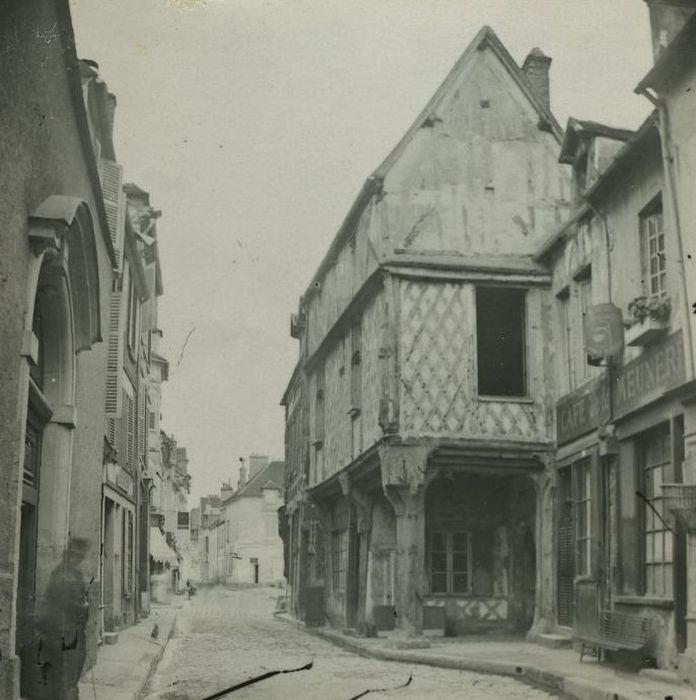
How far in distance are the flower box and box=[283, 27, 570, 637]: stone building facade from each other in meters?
4.56

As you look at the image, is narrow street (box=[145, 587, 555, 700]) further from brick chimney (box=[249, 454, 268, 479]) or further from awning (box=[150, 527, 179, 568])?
brick chimney (box=[249, 454, 268, 479])

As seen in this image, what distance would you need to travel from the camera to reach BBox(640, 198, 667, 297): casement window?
11039 mm

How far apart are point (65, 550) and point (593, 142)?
8.43 m

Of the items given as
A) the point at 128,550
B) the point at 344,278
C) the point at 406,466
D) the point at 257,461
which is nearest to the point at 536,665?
the point at 406,466

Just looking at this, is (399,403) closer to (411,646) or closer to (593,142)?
(411,646)

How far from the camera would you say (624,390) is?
11.6 meters

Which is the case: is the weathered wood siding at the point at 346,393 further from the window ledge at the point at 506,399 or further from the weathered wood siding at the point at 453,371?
the window ledge at the point at 506,399

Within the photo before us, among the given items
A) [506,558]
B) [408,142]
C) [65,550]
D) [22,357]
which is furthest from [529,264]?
[22,357]

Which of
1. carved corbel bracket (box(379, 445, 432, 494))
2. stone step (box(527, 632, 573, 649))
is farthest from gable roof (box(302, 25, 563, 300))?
stone step (box(527, 632, 573, 649))

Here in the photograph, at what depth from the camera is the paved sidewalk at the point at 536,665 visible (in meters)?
9.00

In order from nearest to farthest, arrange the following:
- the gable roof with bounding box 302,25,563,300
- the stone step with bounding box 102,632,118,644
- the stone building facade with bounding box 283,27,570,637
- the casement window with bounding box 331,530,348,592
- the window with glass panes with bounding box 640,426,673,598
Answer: the window with glass panes with bounding box 640,426,673,598 < the stone step with bounding box 102,632,118,644 < the stone building facade with bounding box 283,27,570,637 < the gable roof with bounding box 302,25,563,300 < the casement window with bounding box 331,530,348,592

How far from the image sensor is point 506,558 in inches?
685

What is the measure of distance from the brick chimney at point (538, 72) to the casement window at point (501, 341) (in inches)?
169

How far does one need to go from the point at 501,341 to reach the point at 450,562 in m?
4.06
